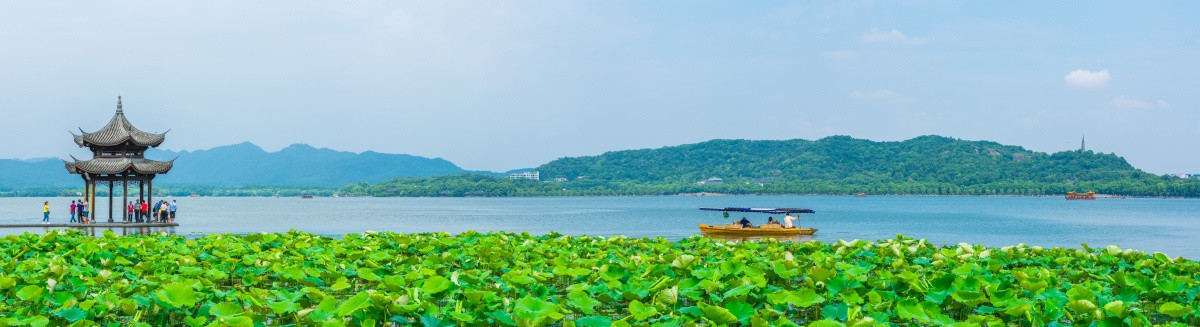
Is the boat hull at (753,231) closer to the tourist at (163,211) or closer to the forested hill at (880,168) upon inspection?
the tourist at (163,211)

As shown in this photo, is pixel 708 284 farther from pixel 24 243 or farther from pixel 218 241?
pixel 24 243

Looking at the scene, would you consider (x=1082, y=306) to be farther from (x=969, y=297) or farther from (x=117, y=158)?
(x=117, y=158)

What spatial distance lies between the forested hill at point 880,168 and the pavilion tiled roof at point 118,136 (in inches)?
4832

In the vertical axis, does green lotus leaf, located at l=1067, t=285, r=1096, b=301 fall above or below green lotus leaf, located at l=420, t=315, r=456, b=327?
above

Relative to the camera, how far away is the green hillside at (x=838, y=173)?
458 ft

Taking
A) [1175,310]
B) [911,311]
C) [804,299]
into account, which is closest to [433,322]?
[804,299]

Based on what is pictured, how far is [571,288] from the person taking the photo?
296 inches

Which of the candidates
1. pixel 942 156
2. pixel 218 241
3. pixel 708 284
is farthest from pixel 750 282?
pixel 942 156

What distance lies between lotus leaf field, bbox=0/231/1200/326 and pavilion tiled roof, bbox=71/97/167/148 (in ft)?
66.1

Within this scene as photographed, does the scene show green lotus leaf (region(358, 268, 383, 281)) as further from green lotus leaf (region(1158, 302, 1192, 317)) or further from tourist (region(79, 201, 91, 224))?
tourist (region(79, 201, 91, 224))

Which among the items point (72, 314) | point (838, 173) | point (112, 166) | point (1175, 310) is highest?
point (838, 173)

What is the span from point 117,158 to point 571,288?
91.0ft

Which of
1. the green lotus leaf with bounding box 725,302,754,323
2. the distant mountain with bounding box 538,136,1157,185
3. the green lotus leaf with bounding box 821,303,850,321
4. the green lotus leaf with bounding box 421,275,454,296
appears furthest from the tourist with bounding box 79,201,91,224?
the distant mountain with bounding box 538,136,1157,185

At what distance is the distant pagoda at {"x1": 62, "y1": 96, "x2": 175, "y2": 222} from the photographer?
30.4 m
